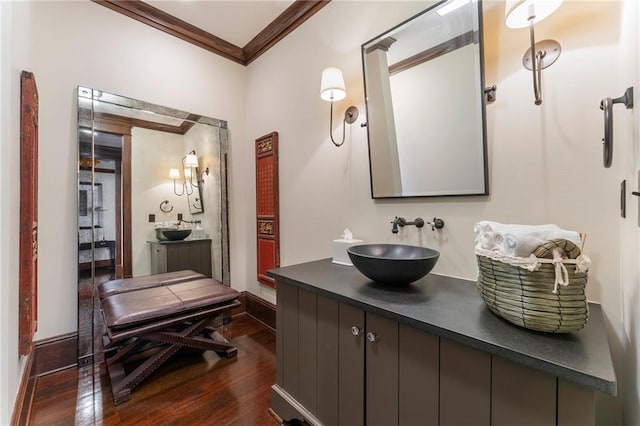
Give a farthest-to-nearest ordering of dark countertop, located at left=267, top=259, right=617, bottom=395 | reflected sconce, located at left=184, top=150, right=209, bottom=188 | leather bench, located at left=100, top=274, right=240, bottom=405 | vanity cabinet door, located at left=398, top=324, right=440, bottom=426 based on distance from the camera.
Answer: reflected sconce, located at left=184, top=150, right=209, bottom=188, leather bench, located at left=100, top=274, right=240, bottom=405, vanity cabinet door, located at left=398, top=324, right=440, bottom=426, dark countertop, located at left=267, top=259, right=617, bottom=395

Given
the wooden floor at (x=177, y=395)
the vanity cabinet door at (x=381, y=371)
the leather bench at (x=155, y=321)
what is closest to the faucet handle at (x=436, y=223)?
A: the vanity cabinet door at (x=381, y=371)

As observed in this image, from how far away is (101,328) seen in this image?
2049mm

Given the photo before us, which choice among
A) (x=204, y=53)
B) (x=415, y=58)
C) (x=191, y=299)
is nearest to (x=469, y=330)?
(x=415, y=58)

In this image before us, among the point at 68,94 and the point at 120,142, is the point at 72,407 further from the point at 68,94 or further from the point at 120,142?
the point at 68,94

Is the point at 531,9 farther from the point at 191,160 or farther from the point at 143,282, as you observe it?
the point at 143,282

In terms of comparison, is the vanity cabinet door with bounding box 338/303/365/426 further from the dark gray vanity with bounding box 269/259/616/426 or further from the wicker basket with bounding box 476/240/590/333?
the wicker basket with bounding box 476/240/590/333

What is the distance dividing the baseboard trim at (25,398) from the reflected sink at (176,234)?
114 cm

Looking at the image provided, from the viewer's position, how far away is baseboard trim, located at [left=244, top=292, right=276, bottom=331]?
253cm

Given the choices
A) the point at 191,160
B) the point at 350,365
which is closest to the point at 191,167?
the point at 191,160

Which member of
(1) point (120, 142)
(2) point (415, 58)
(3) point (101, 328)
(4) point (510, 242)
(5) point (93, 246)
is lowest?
(3) point (101, 328)

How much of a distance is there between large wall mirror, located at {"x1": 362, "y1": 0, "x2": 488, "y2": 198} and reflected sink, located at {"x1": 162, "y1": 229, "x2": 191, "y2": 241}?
1914mm

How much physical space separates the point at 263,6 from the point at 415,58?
5.07 ft

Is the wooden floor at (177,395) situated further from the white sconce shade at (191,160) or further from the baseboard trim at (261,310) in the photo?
the white sconce shade at (191,160)

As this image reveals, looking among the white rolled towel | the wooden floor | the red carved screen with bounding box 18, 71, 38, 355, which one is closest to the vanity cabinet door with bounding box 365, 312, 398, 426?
the white rolled towel
